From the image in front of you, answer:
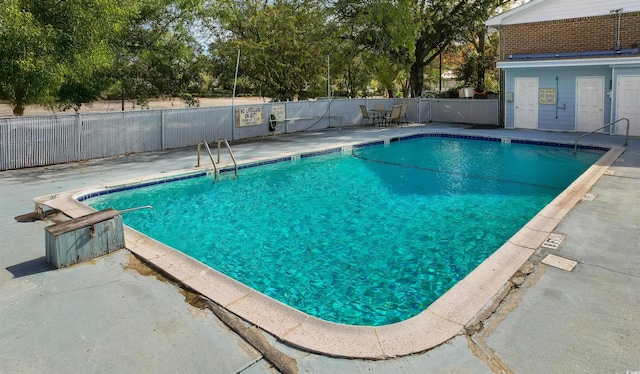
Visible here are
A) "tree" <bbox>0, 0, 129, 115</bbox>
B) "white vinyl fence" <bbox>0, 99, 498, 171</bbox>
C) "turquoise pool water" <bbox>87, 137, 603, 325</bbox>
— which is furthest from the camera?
"white vinyl fence" <bbox>0, 99, 498, 171</bbox>

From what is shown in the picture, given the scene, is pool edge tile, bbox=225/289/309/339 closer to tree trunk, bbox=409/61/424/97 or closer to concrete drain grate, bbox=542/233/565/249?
concrete drain grate, bbox=542/233/565/249

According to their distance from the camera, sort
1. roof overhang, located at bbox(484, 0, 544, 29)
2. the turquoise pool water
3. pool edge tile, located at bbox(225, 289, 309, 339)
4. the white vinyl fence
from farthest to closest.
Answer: roof overhang, located at bbox(484, 0, 544, 29), the white vinyl fence, the turquoise pool water, pool edge tile, located at bbox(225, 289, 309, 339)

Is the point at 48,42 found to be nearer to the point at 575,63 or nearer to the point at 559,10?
the point at 575,63

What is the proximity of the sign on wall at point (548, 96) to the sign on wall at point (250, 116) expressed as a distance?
9567 mm

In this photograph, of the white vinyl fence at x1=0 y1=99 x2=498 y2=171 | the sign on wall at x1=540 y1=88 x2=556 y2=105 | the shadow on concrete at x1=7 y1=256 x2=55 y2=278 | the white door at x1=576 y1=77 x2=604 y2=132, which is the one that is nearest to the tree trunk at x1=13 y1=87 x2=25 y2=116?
the white vinyl fence at x1=0 y1=99 x2=498 y2=171

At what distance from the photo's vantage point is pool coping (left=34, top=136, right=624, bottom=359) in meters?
2.94

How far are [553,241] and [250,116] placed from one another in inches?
426

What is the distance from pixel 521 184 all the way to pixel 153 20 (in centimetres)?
1177

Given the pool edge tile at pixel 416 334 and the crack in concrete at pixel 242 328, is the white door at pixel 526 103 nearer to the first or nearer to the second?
the pool edge tile at pixel 416 334

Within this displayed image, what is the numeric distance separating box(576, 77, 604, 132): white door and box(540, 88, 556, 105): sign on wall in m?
0.72

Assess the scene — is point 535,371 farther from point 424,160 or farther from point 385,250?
point 424,160

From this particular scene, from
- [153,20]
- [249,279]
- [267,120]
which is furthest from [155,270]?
[153,20]

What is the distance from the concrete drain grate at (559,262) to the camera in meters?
4.06

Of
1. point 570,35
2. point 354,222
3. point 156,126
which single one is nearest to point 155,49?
point 156,126
